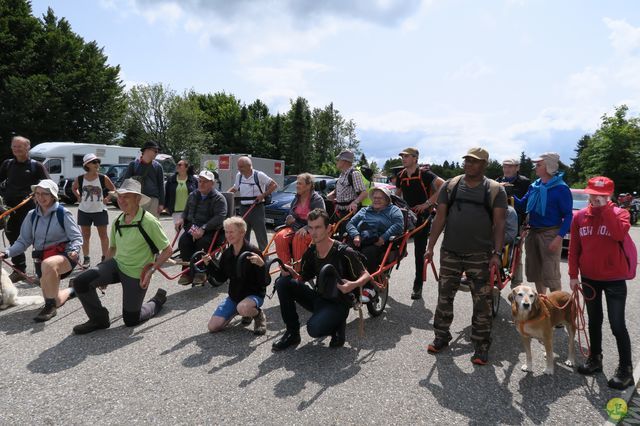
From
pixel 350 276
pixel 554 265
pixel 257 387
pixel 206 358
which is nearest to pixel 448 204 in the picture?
pixel 350 276

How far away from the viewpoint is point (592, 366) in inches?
152

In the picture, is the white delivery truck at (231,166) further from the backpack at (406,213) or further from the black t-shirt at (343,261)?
the black t-shirt at (343,261)

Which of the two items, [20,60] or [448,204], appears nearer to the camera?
[448,204]

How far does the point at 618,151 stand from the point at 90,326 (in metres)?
50.7

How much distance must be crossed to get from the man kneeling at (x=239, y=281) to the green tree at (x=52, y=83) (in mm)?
27556

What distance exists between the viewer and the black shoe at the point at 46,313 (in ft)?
15.7

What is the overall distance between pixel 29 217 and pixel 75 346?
6.46 feet

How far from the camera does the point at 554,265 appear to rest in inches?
193

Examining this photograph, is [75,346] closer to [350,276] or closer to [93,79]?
[350,276]

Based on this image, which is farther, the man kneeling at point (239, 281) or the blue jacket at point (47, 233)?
the blue jacket at point (47, 233)

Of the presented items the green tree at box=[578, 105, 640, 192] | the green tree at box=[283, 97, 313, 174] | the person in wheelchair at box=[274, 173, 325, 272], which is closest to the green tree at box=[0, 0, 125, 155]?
the green tree at box=[283, 97, 313, 174]

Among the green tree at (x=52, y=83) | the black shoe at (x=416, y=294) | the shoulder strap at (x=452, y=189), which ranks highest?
the green tree at (x=52, y=83)

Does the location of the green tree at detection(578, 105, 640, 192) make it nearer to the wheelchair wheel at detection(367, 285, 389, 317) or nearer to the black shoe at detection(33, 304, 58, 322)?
the wheelchair wheel at detection(367, 285, 389, 317)

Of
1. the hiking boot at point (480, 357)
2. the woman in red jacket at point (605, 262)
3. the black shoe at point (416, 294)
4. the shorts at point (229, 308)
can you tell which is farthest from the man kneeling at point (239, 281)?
the woman in red jacket at point (605, 262)
